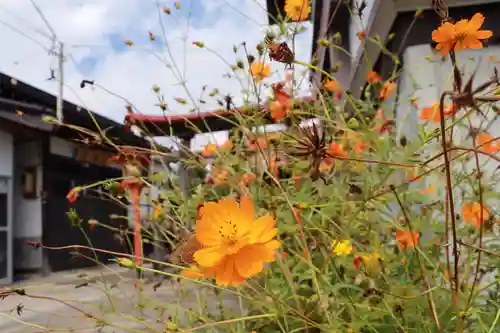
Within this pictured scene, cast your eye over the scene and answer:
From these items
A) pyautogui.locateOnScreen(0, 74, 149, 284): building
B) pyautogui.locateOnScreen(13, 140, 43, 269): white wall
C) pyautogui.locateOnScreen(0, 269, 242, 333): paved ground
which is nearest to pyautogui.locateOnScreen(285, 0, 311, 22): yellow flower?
pyautogui.locateOnScreen(0, 269, 242, 333): paved ground

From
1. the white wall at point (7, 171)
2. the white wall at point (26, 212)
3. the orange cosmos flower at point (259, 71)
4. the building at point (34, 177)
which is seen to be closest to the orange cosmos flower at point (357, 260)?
the orange cosmos flower at point (259, 71)

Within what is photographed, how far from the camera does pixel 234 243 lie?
0.69 m

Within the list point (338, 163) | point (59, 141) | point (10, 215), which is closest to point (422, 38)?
point (338, 163)

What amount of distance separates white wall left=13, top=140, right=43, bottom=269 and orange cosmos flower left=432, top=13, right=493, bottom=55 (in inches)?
332

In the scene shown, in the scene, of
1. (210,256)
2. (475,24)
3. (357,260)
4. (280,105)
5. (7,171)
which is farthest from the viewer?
(7,171)

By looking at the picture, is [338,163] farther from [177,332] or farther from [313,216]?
[177,332]

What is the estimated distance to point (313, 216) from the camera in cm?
116

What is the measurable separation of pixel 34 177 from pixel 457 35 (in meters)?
8.63

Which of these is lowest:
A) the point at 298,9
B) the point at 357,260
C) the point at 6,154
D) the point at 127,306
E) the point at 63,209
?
the point at 127,306

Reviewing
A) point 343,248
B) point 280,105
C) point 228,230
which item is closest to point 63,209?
point 280,105

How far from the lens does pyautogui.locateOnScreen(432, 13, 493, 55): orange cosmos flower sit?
0.73m

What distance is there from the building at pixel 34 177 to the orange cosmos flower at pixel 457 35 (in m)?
6.72

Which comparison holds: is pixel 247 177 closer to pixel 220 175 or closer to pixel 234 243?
pixel 220 175

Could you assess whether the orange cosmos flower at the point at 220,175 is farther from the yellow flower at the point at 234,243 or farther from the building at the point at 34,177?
the building at the point at 34,177
